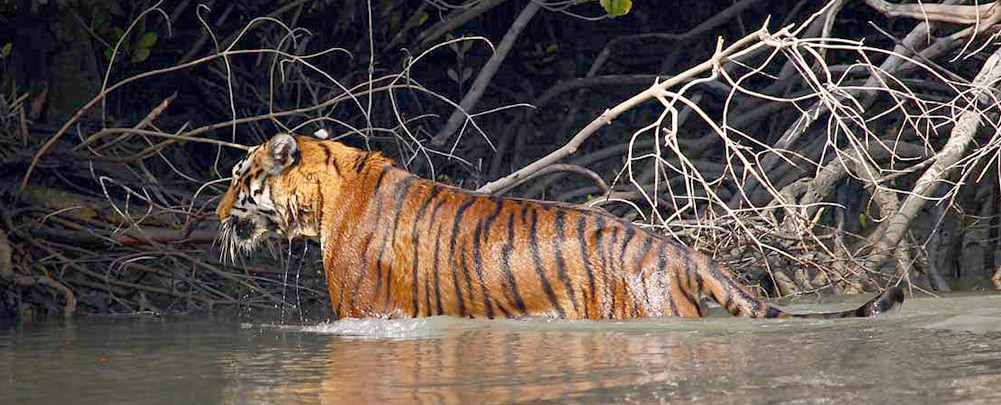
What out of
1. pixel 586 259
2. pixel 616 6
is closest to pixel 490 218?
pixel 586 259

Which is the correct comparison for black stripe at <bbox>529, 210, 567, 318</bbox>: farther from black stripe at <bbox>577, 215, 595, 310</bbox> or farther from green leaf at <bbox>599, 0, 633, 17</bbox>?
green leaf at <bbox>599, 0, 633, 17</bbox>

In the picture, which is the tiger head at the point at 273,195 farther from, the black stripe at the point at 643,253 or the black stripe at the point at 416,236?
the black stripe at the point at 643,253

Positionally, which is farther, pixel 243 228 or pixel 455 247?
pixel 243 228

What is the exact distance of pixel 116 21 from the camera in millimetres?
9461

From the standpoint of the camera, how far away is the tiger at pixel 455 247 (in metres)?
5.87

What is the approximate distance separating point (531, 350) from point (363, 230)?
1725mm

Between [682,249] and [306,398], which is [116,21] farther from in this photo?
[306,398]

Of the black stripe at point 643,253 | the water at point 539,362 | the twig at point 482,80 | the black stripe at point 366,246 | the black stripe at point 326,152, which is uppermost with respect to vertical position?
the twig at point 482,80

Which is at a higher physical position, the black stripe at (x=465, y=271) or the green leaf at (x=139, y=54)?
the green leaf at (x=139, y=54)

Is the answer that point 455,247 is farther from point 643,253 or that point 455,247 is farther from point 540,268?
point 643,253

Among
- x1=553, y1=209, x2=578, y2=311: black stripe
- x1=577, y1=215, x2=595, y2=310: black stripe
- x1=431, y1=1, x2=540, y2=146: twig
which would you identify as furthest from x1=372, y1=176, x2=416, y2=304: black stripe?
x1=431, y1=1, x2=540, y2=146: twig

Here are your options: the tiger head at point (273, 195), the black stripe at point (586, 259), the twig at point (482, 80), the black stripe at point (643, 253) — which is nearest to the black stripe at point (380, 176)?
the tiger head at point (273, 195)

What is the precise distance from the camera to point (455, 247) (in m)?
6.41

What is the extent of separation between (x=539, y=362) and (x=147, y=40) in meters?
4.82
